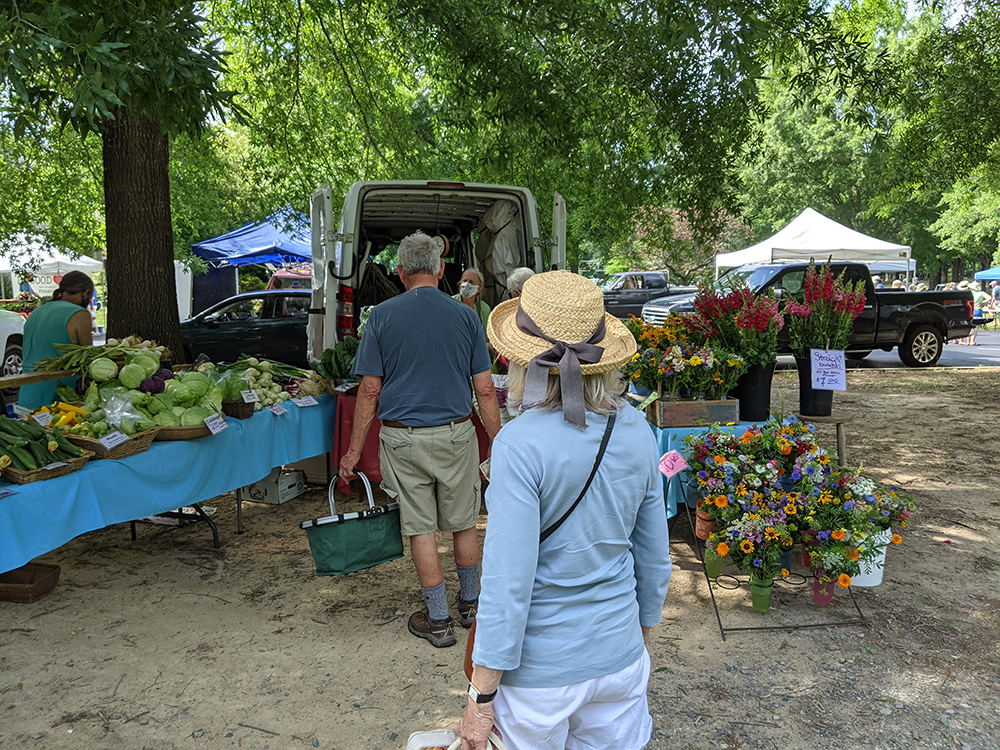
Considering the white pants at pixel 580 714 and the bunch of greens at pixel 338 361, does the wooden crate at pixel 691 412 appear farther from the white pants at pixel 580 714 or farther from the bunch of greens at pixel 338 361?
the white pants at pixel 580 714

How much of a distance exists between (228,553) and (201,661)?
54.8 inches

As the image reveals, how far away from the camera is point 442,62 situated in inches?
315

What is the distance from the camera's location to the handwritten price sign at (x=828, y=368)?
4.46 metres

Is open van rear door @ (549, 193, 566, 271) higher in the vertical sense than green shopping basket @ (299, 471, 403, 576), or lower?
higher

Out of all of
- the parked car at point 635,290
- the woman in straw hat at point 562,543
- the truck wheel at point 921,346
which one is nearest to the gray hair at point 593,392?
the woman in straw hat at point 562,543

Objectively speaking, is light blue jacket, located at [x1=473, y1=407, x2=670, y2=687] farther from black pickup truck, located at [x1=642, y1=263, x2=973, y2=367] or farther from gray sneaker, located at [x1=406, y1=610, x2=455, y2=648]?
black pickup truck, located at [x1=642, y1=263, x2=973, y2=367]

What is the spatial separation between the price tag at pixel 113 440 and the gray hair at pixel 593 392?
2.67m

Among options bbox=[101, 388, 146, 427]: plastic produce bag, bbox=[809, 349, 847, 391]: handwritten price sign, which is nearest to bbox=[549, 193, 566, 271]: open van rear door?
bbox=[809, 349, 847, 391]: handwritten price sign

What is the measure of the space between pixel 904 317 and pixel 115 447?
13.9 metres

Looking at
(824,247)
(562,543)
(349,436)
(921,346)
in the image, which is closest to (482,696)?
(562,543)

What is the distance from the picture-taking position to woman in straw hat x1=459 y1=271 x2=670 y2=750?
5.21 ft

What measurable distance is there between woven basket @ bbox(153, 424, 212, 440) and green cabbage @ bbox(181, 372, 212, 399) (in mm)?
325

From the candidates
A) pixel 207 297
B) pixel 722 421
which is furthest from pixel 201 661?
pixel 207 297

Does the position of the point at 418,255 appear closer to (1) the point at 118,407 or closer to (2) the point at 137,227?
(1) the point at 118,407
